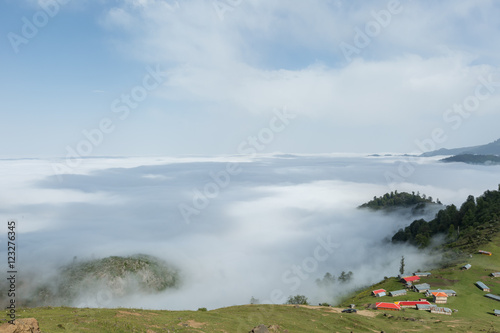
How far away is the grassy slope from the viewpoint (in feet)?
125

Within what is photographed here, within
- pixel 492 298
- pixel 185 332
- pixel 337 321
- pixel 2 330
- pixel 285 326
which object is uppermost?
pixel 2 330

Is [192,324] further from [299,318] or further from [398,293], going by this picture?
[398,293]

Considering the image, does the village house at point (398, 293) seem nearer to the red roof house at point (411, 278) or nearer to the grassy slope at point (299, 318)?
the grassy slope at point (299, 318)

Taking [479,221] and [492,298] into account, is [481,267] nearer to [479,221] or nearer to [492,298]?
[492,298]

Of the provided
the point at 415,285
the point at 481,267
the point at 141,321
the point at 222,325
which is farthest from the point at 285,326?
the point at 481,267

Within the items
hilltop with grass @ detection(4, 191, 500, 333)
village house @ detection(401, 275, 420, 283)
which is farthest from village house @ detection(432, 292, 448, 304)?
village house @ detection(401, 275, 420, 283)

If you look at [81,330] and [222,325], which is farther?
[222,325]

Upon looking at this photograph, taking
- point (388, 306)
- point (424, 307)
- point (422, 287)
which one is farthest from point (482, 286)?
point (388, 306)

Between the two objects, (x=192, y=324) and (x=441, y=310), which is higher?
(x=192, y=324)

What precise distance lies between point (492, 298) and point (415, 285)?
22585 millimetres

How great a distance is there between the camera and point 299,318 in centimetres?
6069

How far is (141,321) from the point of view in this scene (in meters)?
41.2

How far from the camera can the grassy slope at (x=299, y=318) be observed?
38.2 meters

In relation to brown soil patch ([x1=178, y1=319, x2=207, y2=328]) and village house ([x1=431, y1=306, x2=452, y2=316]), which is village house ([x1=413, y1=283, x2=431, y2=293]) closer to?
village house ([x1=431, y1=306, x2=452, y2=316])
